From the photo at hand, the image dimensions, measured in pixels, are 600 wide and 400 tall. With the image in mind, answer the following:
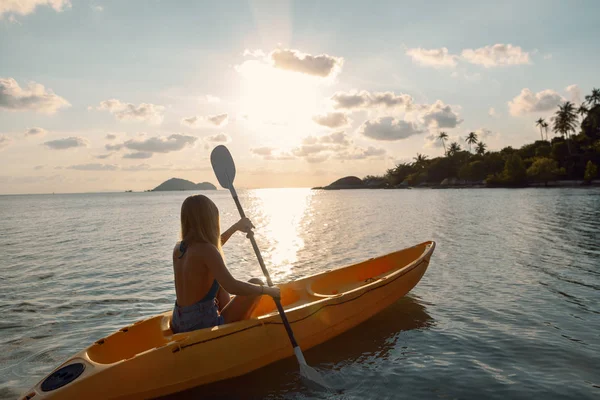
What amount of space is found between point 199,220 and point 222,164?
8.57 ft

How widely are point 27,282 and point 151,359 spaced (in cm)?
863

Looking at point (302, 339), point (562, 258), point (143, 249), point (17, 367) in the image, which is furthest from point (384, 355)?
point (143, 249)

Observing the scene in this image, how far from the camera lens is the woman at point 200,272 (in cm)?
410

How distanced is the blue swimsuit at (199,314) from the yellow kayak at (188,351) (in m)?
0.13

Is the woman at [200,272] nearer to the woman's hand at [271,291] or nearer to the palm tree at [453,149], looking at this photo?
the woman's hand at [271,291]

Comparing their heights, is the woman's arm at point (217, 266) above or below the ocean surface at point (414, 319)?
above

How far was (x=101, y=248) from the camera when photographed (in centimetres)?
1708

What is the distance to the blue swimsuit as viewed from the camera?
14.9ft

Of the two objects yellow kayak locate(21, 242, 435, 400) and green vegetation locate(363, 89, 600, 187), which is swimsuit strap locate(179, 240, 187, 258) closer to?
yellow kayak locate(21, 242, 435, 400)

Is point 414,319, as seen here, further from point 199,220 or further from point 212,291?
point 199,220

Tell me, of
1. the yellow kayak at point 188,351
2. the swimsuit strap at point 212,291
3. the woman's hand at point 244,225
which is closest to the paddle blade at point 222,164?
the woman's hand at point 244,225

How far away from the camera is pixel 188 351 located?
4.34 metres

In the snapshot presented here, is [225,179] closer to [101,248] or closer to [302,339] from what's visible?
[302,339]

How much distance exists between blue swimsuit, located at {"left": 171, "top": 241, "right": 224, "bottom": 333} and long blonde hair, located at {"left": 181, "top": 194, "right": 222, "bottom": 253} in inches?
23.3
